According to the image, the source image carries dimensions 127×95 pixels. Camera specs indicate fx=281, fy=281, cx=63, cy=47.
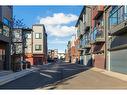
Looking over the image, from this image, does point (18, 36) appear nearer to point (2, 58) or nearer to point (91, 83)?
point (2, 58)

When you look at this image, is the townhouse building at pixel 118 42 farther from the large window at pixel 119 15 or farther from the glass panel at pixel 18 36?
the glass panel at pixel 18 36

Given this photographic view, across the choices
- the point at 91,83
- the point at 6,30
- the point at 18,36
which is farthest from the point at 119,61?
the point at 18,36

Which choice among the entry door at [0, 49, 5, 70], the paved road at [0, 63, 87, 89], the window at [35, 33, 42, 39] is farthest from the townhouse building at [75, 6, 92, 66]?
the paved road at [0, 63, 87, 89]

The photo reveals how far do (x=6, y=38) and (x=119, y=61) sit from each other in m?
13.1

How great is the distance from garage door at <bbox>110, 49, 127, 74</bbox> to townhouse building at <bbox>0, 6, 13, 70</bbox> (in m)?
12.0

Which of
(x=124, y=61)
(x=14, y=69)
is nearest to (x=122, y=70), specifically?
(x=124, y=61)

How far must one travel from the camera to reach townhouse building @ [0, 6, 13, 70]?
3120 centimetres

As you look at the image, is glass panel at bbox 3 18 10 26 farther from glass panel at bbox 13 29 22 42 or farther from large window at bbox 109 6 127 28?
large window at bbox 109 6 127 28

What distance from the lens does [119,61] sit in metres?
26.9

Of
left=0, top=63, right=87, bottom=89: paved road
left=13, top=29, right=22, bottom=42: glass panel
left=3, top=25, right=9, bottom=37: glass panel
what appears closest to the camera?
left=0, top=63, right=87, bottom=89: paved road
